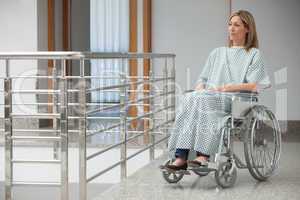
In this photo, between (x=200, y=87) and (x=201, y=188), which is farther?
(x=200, y=87)

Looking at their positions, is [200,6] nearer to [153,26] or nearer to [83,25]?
[153,26]

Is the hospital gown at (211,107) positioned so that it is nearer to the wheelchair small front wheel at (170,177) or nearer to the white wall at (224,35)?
the wheelchair small front wheel at (170,177)

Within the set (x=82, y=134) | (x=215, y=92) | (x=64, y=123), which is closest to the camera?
(x=82, y=134)

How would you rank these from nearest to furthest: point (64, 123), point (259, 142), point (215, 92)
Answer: point (64, 123)
point (215, 92)
point (259, 142)

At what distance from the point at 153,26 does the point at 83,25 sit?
3.51m

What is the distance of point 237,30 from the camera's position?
4625 mm

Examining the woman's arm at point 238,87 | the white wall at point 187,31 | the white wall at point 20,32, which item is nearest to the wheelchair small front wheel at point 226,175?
the woman's arm at point 238,87

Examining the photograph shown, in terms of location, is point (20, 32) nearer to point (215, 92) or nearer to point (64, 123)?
point (215, 92)

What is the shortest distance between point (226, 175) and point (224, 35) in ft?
11.9

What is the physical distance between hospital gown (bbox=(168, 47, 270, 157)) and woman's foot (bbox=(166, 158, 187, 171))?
0.08m

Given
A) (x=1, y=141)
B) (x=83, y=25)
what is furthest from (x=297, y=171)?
(x=83, y=25)

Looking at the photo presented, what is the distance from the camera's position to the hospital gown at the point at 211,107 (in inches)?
170

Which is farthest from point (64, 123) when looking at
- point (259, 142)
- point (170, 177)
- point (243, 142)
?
point (259, 142)

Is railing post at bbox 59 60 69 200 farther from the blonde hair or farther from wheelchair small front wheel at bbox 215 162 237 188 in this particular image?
the blonde hair
